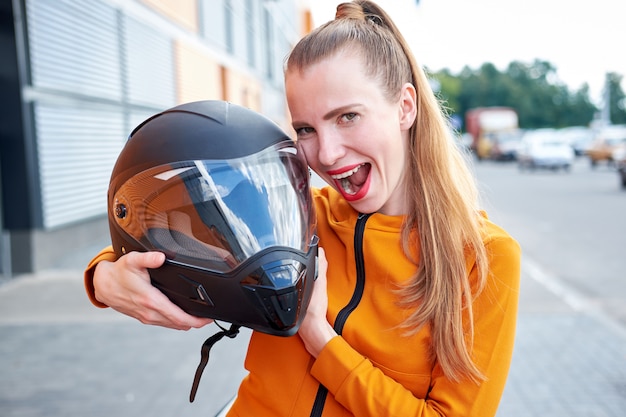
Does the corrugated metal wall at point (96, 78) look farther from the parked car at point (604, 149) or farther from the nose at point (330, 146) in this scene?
the parked car at point (604, 149)

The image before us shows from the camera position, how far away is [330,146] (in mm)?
1400

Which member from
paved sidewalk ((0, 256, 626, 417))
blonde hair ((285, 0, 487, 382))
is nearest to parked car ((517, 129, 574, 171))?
paved sidewalk ((0, 256, 626, 417))

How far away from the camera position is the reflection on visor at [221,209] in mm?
1206

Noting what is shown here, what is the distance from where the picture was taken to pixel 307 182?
4.57 feet

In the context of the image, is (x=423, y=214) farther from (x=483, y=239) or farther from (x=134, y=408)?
(x=134, y=408)

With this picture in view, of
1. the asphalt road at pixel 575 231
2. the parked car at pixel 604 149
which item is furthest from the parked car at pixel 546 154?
the asphalt road at pixel 575 231

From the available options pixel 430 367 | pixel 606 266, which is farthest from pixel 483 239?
pixel 606 266

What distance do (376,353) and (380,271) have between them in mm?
196

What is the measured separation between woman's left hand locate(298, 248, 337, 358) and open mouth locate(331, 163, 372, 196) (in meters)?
0.20

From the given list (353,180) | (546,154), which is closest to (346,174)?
(353,180)

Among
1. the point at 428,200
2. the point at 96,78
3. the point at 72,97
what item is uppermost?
the point at 96,78

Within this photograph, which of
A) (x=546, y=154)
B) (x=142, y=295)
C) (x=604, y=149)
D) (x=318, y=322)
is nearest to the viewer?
(x=142, y=295)

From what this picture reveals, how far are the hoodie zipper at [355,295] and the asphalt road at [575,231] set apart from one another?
49 centimetres

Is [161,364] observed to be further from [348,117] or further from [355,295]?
[348,117]
